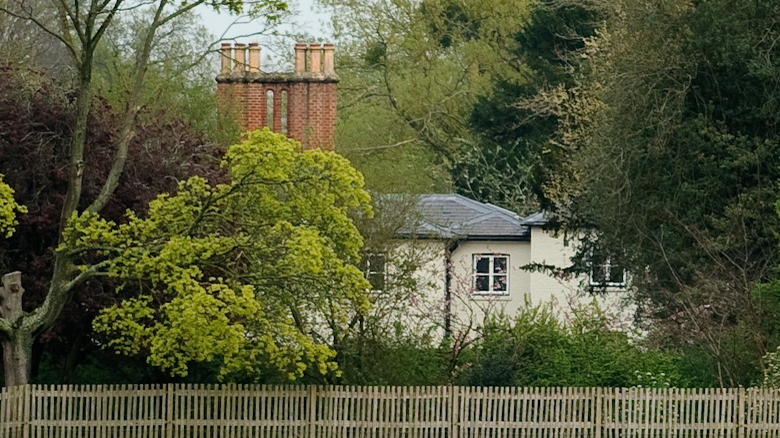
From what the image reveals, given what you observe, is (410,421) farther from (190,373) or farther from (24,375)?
(24,375)

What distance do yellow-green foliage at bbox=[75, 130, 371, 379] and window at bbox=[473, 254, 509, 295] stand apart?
1977cm

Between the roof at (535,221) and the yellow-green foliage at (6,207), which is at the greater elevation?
the roof at (535,221)

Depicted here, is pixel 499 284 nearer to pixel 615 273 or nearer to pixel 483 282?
pixel 483 282

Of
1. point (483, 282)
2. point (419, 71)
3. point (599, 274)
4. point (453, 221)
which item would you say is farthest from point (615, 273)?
point (419, 71)

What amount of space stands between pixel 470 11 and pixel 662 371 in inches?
1251

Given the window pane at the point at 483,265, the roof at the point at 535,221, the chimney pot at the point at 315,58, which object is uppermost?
the chimney pot at the point at 315,58

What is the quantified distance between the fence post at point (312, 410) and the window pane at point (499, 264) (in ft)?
62.6

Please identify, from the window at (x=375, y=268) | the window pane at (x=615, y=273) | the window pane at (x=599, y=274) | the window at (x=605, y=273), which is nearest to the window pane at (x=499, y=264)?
the window at (x=605, y=273)

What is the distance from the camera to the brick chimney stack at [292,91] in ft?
136

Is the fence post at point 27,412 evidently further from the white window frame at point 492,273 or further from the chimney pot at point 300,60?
the white window frame at point 492,273

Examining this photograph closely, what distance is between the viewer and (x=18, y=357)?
23.1 metres

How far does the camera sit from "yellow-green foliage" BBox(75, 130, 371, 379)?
21391 millimetres

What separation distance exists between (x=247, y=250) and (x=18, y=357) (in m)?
4.06

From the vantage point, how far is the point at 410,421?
79.9 ft
